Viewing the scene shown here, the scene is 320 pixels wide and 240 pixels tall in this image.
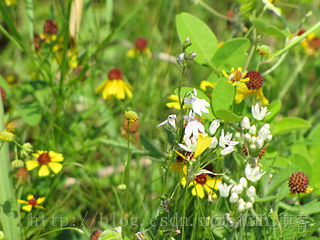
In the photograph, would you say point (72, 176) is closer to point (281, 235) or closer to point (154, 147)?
point (154, 147)

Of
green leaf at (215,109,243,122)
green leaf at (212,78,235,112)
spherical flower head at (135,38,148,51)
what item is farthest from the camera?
spherical flower head at (135,38,148,51)

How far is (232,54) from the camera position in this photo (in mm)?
1114

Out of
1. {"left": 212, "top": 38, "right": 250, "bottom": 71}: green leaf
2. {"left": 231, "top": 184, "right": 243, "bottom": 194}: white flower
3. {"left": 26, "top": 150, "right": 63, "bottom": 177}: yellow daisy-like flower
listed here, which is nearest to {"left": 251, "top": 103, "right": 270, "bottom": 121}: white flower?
{"left": 231, "top": 184, "right": 243, "bottom": 194}: white flower

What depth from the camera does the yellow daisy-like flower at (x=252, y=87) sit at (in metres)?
0.98

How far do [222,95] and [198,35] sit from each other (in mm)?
251

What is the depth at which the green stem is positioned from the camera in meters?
0.93

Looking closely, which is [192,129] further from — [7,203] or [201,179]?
[7,203]

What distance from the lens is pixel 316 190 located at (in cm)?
106

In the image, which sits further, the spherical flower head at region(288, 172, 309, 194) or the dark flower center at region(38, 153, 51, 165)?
the dark flower center at region(38, 153, 51, 165)

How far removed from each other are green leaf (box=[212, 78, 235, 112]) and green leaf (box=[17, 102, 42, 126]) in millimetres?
688

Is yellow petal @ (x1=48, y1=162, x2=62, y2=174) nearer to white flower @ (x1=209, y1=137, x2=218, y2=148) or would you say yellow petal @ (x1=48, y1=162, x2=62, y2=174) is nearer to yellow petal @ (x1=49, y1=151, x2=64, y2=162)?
yellow petal @ (x1=49, y1=151, x2=64, y2=162)

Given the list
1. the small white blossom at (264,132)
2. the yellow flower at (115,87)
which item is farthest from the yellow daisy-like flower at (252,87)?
the yellow flower at (115,87)

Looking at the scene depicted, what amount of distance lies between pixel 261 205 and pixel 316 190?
0.17m

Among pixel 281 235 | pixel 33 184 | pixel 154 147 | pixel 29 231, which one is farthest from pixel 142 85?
pixel 281 235
